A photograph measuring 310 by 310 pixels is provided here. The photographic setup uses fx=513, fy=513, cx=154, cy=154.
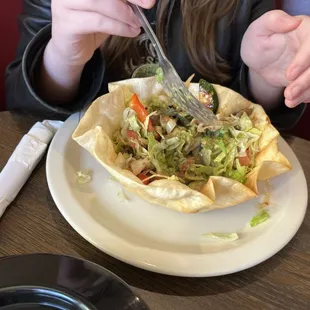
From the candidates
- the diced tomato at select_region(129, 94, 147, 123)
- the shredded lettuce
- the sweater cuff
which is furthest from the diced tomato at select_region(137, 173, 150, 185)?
the sweater cuff

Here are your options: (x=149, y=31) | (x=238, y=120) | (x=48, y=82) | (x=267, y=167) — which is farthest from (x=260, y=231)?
(x=48, y=82)

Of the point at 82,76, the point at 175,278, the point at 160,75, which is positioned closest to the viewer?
the point at 175,278

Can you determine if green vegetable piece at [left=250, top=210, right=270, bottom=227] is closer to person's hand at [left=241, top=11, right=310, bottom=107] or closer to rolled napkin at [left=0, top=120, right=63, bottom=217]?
person's hand at [left=241, top=11, right=310, bottom=107]

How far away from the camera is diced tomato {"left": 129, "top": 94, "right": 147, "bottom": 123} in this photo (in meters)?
0.88

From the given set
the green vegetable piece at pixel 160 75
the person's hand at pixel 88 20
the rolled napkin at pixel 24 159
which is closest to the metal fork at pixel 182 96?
the green vegetable piece at pixel 160 75

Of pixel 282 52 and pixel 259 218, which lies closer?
pixel 259 218

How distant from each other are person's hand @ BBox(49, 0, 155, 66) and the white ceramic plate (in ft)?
0.56

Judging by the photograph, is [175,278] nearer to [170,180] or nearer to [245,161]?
[170,180]

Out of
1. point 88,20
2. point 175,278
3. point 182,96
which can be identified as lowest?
point 175,278

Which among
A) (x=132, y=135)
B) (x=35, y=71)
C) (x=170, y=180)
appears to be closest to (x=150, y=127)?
(x=132, y=135)

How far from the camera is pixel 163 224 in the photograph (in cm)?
77

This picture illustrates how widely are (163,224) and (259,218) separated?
15 cm

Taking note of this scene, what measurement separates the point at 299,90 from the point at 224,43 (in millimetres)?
382

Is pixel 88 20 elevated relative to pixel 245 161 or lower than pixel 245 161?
elevated
